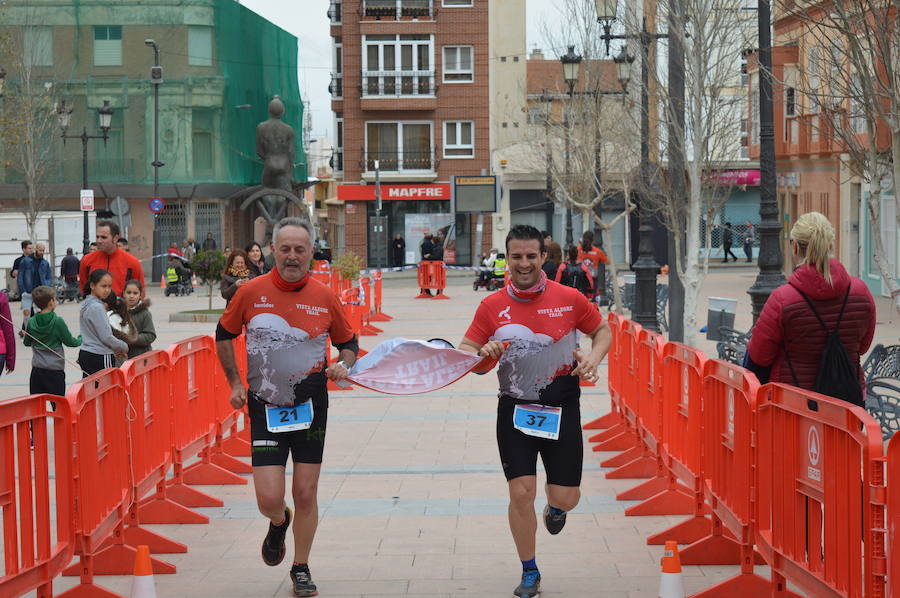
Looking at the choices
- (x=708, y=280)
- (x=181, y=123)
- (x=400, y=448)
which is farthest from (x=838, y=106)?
(x=181, y=123)

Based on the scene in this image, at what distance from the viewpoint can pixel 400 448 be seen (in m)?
12.1

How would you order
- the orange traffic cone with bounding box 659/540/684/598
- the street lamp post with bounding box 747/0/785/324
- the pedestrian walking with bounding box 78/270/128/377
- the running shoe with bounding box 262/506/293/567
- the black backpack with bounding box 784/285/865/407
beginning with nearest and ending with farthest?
the orange traffic cone with bounding box 659/540/684/598
the black backpack with bounding box 784/285/865/407
the running shoe with bounding box 262/506/293/567
the pedestrian walking with bounding box 78/270/128/377
the street lamp post with bounding box 747/0/785/324

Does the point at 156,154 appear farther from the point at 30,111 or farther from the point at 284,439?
the point at 284,439

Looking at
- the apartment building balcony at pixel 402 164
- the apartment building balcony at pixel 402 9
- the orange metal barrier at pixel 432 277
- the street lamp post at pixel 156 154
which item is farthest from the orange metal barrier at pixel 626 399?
the apartment building balcony at pixel 402 9

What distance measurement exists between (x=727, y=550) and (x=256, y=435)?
2.68 metres

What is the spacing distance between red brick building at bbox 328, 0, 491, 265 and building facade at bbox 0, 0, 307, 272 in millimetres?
5296

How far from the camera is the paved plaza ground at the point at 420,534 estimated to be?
7344mm

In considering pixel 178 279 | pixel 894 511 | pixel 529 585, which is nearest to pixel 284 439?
pixel 529 585

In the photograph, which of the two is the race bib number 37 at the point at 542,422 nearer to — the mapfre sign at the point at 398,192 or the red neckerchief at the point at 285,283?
the red neckerchief at the point at 285,283

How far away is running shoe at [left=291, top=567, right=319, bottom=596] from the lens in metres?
7.06

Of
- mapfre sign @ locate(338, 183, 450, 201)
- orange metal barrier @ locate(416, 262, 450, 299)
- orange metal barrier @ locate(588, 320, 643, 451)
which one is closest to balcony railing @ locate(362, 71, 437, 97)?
mapfre sign @ locate(338, 183, 450, 201)

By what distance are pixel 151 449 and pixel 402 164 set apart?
2115 inches

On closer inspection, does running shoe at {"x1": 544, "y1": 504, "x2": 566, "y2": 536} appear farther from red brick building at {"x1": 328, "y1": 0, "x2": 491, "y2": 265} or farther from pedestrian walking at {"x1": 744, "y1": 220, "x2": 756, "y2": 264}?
red brick building at {"x1": 328, "y1": 0, "x2": 491, "y2": 265}

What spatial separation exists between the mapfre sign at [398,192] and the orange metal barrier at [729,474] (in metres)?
53.7
